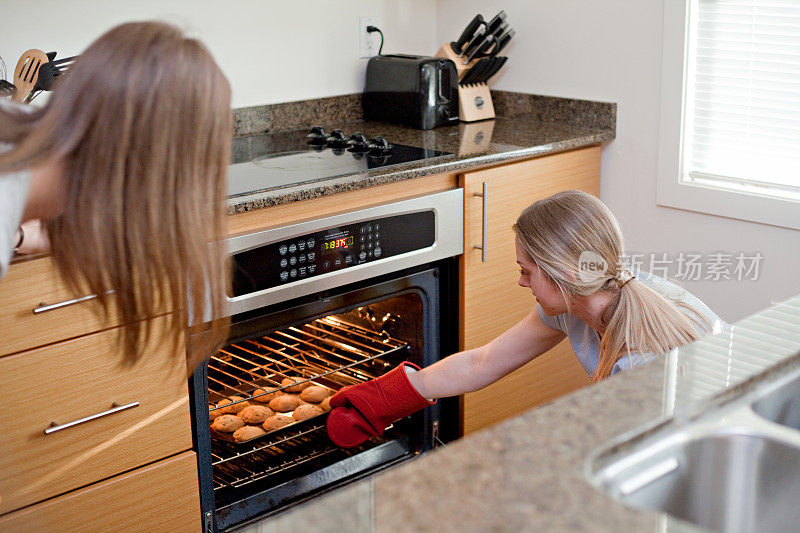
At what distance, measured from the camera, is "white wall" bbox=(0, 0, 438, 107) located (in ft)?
7.30

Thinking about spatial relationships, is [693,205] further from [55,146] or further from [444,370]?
[55,146]

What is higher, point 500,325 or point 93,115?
point 93,115

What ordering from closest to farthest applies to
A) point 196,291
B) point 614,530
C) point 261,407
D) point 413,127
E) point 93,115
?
point 614,530 < point 93,115 < point 196,291 < point 261,407 < point 413,127

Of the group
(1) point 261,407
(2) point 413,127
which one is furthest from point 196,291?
(2) point 413,127

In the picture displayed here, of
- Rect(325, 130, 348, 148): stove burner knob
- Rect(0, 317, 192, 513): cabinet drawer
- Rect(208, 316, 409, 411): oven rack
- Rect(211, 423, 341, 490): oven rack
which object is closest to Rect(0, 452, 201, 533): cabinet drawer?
Rect(0, 317, 192, 513): cabinet drawer

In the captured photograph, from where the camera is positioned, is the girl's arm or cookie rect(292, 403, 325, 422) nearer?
the girl's arm

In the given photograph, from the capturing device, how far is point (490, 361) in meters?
1.82

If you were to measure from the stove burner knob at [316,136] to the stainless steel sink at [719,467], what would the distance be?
1.72 m

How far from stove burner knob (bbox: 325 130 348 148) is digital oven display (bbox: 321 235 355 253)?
0.43m

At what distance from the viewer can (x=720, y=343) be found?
1.07 m

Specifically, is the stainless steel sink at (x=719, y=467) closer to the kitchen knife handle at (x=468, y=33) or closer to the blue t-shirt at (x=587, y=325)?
the blue t-shirt at (x=587, y=325)

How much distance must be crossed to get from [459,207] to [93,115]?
1473 mm

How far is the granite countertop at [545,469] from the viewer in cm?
71

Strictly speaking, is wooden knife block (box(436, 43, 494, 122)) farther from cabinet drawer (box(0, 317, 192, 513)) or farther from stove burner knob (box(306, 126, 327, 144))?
cabinet drawer (box(0, 317, 192, 513))
